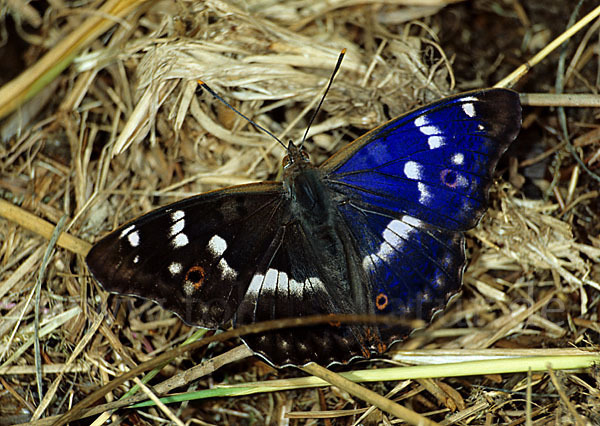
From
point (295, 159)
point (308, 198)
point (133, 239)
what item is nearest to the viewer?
point (133, 239)

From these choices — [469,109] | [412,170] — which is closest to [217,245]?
[412,170]

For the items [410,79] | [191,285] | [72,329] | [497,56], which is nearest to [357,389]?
[191,285]

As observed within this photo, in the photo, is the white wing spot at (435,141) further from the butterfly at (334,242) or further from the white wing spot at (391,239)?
the white wing spot at (391,239)

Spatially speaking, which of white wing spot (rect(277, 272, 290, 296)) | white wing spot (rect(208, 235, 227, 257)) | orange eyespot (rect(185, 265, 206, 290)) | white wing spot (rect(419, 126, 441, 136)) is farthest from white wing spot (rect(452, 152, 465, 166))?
orange eyespot (rect(185, 265, 206, 290))

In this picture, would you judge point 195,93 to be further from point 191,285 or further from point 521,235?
point 521,235

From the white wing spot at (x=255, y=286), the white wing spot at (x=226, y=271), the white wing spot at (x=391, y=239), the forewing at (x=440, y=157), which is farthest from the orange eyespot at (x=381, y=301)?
the white wing spot at (x=226, y=271)

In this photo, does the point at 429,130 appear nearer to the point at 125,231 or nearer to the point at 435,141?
the point at 435,141

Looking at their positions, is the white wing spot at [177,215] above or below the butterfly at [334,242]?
above
